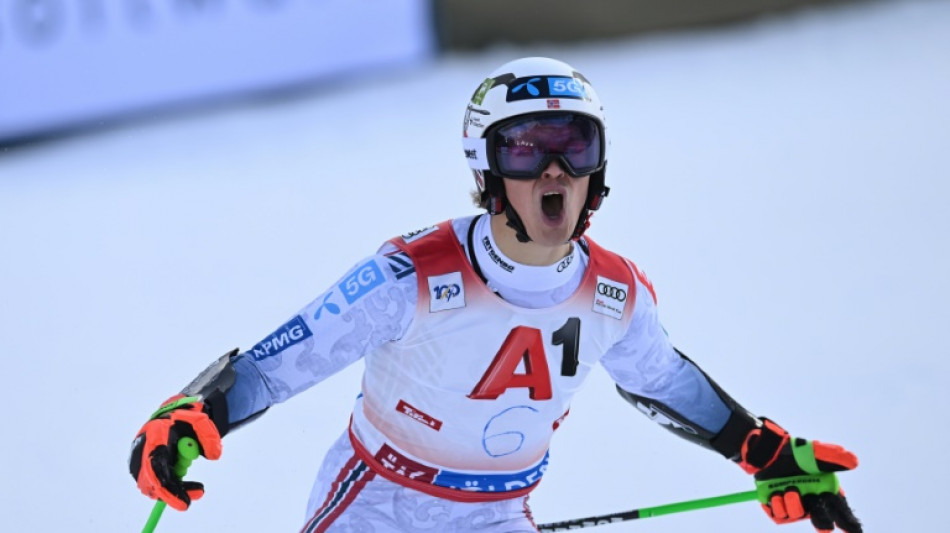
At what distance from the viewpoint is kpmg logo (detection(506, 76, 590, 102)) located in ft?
12.0

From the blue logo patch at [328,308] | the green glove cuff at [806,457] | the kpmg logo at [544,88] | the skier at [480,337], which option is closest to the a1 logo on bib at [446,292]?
the skier at [480,337]

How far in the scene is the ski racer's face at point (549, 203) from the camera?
142 inches

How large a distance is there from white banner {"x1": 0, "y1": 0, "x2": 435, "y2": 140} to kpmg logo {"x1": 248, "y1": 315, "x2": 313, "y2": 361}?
6688mm

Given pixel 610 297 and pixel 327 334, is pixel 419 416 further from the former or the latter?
pixel 610 297

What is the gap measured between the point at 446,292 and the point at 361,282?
0.75 ft

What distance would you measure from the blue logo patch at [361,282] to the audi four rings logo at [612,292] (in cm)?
62

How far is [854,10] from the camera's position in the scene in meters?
12.0

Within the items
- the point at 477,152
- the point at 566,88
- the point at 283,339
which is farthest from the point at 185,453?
the point at 566,88

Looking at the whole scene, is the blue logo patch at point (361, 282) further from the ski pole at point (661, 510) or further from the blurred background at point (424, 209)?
the blurred background at point (424, 209)

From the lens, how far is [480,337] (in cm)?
372

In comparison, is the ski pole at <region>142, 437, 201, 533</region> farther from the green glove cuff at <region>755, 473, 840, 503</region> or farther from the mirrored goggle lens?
the green glove cuff at <region>755, 473, 840, 503</region>

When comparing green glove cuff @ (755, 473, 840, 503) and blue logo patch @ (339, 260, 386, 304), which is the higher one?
blue logo patch @ (339, 260, 386, 304)

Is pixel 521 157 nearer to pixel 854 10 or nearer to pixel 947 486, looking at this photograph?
pixel 947 486

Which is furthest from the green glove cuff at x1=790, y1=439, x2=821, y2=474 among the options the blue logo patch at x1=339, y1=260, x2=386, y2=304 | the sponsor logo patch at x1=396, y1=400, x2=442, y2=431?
the blue logo patch at x1=339, y1=260, x2=386, y2=304
